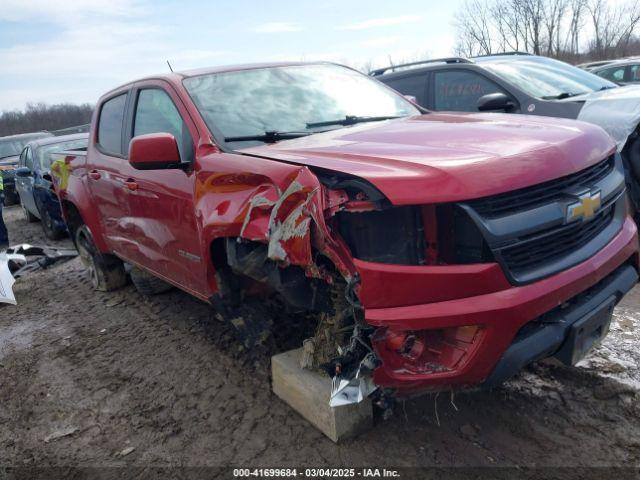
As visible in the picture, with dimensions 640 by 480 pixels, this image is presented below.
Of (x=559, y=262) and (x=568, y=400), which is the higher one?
(x=559, y=262)

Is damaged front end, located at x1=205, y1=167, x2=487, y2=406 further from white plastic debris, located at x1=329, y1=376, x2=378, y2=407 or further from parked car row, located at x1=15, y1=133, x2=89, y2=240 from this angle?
parked car row, located at x1=15, y1=133, x2=89, y2=240

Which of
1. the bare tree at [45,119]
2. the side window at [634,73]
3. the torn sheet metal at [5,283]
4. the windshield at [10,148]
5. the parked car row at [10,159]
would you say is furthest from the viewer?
the bare tree at [45,119]

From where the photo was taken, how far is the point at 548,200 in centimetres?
221

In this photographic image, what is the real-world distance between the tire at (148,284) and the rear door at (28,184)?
15.0 feet

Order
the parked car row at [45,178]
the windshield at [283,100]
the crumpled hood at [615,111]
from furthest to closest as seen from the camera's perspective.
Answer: the parked car row at [45,178] → the crumpled hood at [615,111] → the windshield at [283,100]

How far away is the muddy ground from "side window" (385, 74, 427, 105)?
329 centimetres

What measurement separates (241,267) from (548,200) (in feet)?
4.64

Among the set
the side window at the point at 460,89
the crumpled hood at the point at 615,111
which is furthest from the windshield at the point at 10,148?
the crumpled hood at the point at 615,111

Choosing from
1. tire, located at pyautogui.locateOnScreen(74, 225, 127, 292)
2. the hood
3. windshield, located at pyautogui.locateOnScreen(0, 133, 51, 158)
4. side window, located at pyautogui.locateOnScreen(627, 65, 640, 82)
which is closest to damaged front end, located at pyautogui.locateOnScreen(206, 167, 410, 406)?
the hood

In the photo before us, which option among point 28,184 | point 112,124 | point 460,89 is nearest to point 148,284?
point 112,124

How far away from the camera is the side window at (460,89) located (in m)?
5.68

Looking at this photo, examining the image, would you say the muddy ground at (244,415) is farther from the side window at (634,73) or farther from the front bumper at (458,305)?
the side window at (634,73)

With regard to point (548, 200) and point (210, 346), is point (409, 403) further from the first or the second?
point (210, 346)

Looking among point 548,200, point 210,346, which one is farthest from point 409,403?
point 210,346
